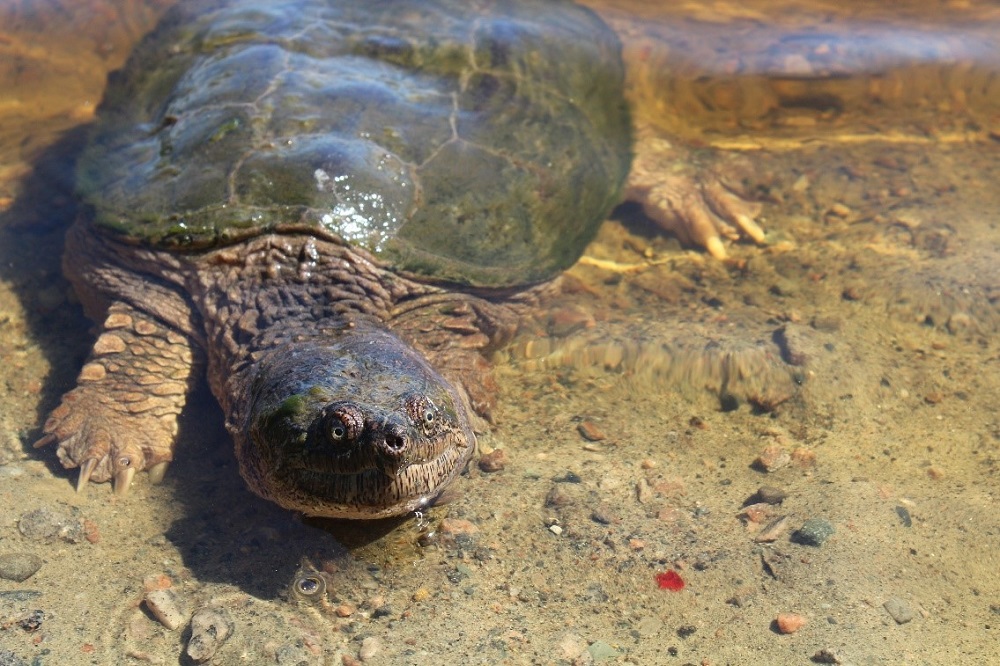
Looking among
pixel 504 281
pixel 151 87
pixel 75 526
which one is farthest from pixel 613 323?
pixel 151 87

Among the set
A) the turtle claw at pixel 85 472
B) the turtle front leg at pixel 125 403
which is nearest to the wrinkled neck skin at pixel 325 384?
the turtle front leg at pixel 125 403

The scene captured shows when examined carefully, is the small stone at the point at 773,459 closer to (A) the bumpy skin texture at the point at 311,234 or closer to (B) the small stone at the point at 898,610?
(B) the small stone at the point at 898,610

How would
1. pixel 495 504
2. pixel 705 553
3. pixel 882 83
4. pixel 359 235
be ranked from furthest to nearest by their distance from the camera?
pixel 882 83 → pixel 359 235 → pixel 495 504 → pixel 705 553

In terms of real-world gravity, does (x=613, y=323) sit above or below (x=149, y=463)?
above

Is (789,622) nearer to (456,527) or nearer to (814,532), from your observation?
(814,532)

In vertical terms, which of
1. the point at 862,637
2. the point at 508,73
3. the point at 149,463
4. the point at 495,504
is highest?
the point at 508,73

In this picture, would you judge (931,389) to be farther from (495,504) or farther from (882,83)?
(882,83)
